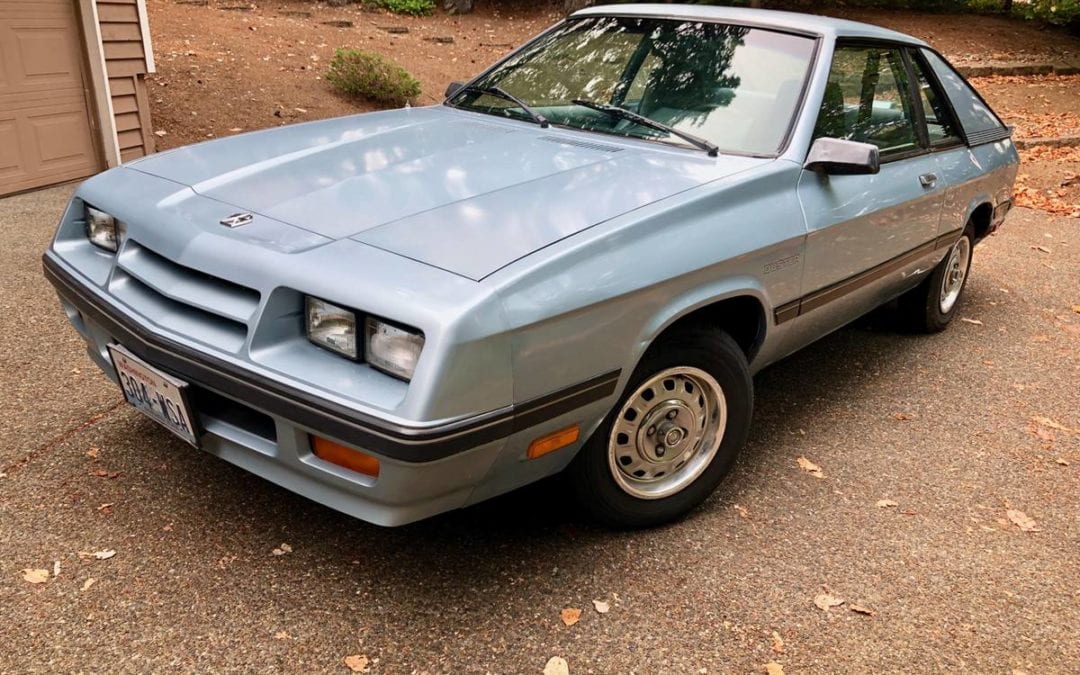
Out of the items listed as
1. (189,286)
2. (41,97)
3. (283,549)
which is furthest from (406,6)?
(283,549)

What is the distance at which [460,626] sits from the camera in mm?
2414

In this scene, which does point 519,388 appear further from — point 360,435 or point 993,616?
point 993,616

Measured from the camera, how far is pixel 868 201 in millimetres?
3365

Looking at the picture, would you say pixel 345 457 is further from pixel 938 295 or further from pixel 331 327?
pixel 938 295

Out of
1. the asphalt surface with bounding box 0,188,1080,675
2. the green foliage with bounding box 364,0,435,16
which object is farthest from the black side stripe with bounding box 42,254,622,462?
the green foliage with bounding box 364,0,435,16

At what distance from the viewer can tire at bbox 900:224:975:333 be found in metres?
4.63

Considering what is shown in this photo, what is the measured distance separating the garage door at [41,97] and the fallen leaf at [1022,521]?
6.80 m

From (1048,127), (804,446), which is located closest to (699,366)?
(804,446)

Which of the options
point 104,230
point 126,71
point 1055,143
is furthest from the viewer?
A: point 1055,143

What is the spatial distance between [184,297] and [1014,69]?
14.7 m

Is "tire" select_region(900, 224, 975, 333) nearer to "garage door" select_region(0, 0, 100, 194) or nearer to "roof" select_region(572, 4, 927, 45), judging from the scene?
"roof" select_region(572, 4, 927, 45)

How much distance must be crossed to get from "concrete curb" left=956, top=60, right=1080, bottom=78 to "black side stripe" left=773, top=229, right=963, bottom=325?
1106cm

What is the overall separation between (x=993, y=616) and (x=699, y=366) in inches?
45.2

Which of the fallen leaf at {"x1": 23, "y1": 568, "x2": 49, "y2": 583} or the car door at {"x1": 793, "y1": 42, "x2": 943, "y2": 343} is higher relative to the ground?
the car door at {"x1": 793, "y1": 42, "x2": 943, "y2": 343}
